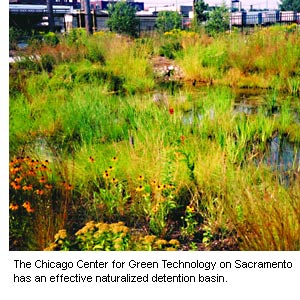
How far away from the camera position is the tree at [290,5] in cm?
3803

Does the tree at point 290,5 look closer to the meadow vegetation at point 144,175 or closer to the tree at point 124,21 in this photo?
the tree at point 124,21

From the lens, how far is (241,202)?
10.7 feet

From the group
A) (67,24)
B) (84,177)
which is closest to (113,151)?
(84,177)

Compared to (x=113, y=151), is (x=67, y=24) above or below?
above

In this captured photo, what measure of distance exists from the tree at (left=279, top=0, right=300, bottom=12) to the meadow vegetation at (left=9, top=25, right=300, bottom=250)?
107 ft

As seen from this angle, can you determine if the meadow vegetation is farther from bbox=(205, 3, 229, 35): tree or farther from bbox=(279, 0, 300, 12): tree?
bbox=(279, 0, 300, 12): tree

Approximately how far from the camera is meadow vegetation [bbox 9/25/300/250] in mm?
3111

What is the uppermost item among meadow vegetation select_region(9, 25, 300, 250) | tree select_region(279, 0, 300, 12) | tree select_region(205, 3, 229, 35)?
tree select_region(279, 0, 300, 12)

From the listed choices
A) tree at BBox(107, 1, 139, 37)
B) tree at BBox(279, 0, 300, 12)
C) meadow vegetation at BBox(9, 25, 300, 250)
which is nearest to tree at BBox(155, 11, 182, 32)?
tree at BBox(107, 1, 139, 37)

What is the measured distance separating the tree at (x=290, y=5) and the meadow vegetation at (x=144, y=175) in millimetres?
32592

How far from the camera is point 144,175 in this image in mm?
3895

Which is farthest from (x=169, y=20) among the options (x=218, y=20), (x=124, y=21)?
(x=218, y=20)
